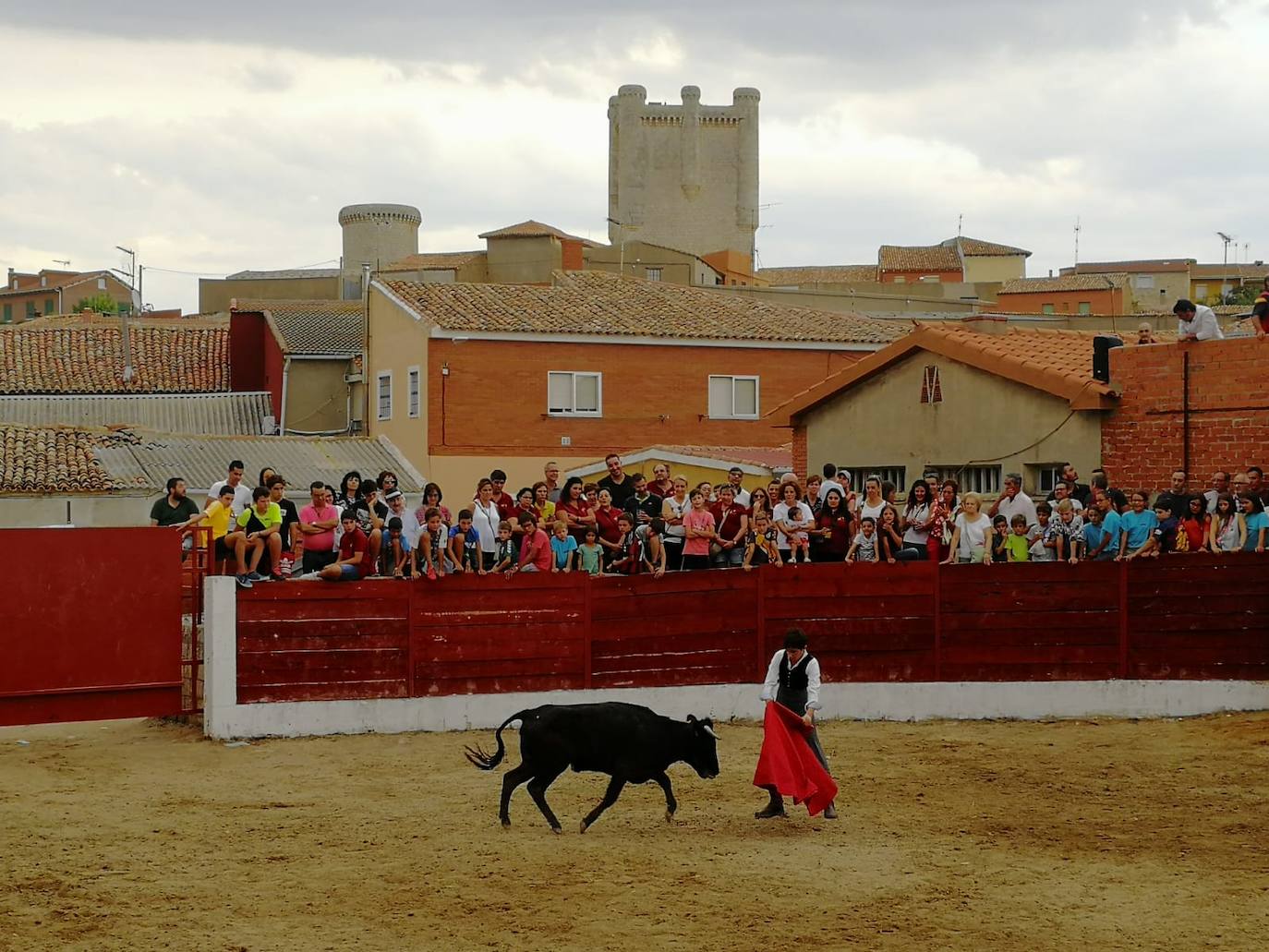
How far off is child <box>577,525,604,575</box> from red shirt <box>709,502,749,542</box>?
3.97 ft

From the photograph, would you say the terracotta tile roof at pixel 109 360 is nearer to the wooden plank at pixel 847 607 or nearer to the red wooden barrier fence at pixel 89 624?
the red wooden barrier fence at pixel 89 624

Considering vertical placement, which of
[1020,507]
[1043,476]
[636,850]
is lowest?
[636,850]

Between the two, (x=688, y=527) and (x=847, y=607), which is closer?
(x=688, y=527)

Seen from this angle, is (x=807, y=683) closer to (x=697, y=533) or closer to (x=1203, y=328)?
(x=697, y=533)

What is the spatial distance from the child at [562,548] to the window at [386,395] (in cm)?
2457

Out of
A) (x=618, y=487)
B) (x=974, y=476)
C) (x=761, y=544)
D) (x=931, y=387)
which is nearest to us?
(x=761, y=544)

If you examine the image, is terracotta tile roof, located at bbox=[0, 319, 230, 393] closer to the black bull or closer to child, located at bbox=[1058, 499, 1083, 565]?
child, located at bbox=[1058, 499, 1083, 565]

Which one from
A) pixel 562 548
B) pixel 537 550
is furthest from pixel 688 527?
pixel 537 550

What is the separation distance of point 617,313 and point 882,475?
17680 millimetres

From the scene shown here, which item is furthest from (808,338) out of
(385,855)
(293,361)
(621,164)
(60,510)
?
(621,164)

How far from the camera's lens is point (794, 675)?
12.3m

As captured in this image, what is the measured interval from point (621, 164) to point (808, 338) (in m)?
85.1

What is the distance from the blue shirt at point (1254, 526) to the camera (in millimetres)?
16750

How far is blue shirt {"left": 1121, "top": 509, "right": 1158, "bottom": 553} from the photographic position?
17.3 meters
